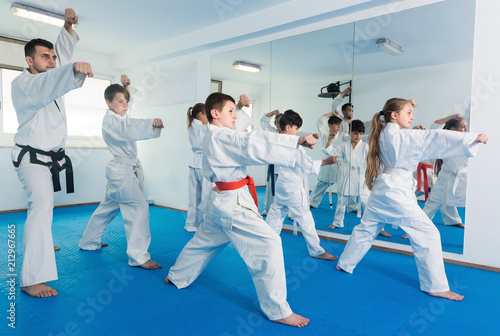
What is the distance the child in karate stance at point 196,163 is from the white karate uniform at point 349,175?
1.42 metres

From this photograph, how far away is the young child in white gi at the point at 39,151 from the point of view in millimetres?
2062

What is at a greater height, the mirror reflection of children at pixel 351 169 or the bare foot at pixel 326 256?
the mirror reflection of children at pixel 351 169

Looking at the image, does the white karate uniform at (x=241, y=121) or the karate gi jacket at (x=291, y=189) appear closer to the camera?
the karate gi jacket at (x=291, y=189)

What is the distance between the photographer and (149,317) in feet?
6.18

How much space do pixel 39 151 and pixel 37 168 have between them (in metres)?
0.11

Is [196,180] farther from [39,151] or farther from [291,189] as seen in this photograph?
[39,151]

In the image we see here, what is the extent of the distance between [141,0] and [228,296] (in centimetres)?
326

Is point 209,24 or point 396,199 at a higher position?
point 209,24

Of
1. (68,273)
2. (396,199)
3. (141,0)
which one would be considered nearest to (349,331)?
(396,199)

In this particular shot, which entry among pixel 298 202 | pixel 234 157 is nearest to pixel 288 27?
pixel 298 202

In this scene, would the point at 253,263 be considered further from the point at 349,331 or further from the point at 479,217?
the point at 479,217

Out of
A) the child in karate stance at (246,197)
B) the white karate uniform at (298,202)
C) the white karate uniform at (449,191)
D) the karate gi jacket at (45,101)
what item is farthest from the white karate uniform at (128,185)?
the white karate uniform at (449,191)

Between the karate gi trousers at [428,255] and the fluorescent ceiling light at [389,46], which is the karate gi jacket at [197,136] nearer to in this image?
the fluorescent ceiling light at [389,46]

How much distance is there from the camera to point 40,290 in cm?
213
